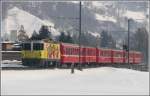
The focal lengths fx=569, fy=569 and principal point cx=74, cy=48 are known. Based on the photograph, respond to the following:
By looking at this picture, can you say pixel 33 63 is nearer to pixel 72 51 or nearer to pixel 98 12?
pixel 72 51

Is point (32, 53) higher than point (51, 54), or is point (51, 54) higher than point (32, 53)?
point (32, 53)

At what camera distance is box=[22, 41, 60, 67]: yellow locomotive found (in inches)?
1944

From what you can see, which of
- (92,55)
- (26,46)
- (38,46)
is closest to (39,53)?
(38,46)

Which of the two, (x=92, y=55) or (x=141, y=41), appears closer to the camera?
(x=92, y=55)

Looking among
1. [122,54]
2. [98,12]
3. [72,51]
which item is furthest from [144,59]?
[98,12]

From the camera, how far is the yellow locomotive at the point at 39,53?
49.4 metres

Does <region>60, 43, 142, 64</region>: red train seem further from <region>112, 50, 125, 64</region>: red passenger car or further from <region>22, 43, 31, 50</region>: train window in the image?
<region>22, 43, 31, 50</region>: train window

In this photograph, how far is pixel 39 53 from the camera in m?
49.1

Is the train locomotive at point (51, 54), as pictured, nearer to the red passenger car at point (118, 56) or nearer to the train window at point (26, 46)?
the train window at point (26, 46)

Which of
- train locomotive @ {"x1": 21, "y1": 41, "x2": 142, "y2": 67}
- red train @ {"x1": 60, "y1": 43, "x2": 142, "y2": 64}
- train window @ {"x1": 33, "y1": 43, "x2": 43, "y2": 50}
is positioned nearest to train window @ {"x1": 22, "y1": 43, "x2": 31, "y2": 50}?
train locomotive @ {"x1": 21, "y1": 41, "x2": 142, "y2": 67}

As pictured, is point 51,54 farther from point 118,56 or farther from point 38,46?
point 118,56

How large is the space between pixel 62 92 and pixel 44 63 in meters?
27.5

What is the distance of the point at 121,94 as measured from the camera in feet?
71.5

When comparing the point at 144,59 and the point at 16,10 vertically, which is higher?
the point at 16,10
